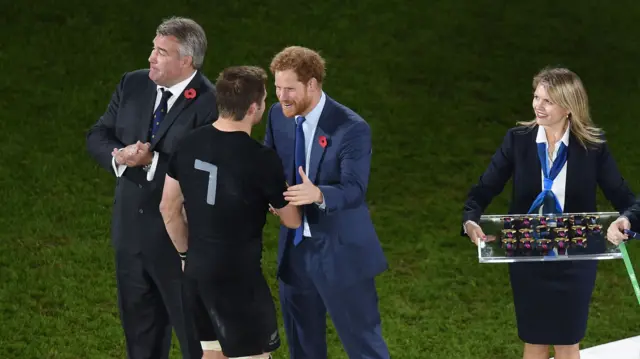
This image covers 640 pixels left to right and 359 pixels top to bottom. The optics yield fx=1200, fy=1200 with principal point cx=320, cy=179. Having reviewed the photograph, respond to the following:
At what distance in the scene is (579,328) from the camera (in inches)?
204

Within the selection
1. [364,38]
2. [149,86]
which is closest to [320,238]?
[149,86]

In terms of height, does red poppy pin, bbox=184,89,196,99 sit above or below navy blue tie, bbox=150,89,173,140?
above

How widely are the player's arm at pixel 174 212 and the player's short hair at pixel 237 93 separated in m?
0.37

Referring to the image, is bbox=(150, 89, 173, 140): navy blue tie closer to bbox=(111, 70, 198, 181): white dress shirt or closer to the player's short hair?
bbox=(111, 70, 198, 181): white dress shirt

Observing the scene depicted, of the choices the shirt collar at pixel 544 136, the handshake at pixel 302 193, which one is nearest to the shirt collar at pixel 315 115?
the handshake at pixel 302 193

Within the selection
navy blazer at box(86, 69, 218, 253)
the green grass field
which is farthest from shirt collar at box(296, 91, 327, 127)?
the green grass field

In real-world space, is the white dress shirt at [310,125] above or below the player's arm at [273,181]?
above

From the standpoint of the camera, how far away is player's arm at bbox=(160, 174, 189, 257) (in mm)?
4703

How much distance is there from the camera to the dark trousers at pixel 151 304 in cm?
514

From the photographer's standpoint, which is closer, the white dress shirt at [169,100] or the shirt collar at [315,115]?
the shirt collar at [315,115]

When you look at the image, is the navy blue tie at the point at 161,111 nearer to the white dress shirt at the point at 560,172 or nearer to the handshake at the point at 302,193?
the handshake at the point at 302,193

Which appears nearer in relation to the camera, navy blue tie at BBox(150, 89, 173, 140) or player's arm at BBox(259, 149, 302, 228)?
player's arm at BBox(259, 149, 302, 228)

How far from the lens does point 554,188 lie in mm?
5102

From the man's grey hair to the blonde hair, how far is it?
1.44 metres
